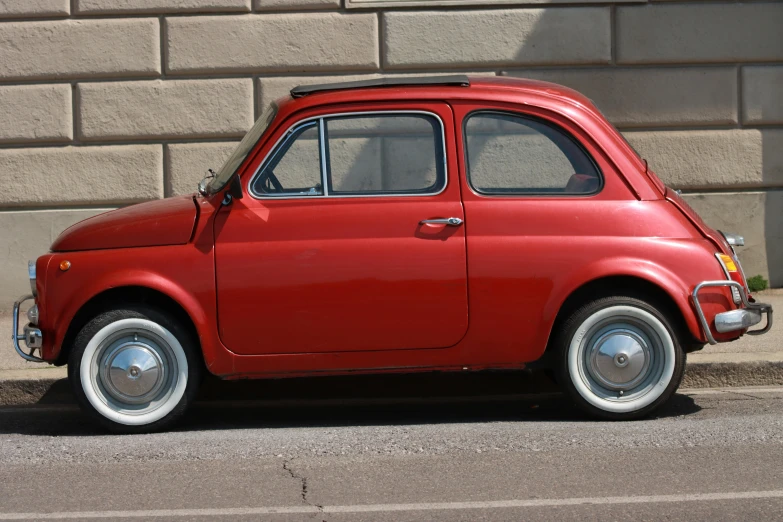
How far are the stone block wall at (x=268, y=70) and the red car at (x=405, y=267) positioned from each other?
421 centimetres

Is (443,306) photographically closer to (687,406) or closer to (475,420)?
(475,420)

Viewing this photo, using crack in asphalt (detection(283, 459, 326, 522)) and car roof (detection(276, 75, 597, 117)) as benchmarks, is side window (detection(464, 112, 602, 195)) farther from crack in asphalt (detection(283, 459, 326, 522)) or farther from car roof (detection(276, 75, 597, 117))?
crack in asphalt (detection(283, 459, 326, 522))

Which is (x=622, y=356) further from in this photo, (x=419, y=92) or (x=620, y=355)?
(x=419, y=92)

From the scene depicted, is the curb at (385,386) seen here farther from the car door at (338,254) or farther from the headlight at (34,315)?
the car door at (338,254)

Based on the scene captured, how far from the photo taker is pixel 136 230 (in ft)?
19.4

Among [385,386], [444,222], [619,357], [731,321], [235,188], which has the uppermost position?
[235,188]


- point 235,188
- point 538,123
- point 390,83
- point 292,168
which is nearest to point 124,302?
point 235,188

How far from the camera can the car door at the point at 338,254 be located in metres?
5.83

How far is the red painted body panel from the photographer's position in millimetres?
5836

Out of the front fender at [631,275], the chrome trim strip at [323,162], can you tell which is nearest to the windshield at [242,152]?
the chrome trim strip at [323,162]

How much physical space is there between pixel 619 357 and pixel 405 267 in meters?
1.23

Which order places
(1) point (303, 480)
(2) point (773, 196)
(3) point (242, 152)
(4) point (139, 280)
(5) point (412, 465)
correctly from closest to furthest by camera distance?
(1) point (303, 480), (5) point (412, 465), (4) point (139, 280), (3) point (242, 152), (2) point (773, 196)

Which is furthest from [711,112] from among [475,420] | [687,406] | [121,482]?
[121,482]

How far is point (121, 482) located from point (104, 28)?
6094mm
